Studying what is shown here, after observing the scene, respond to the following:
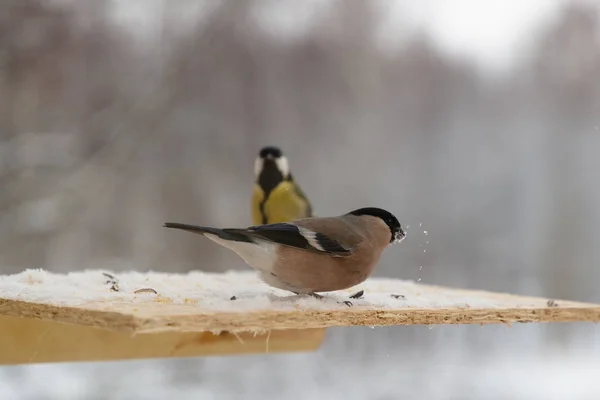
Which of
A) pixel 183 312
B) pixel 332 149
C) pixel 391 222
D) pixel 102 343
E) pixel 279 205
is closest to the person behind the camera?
pixel 183 312

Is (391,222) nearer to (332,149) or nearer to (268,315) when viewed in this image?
(268,315)

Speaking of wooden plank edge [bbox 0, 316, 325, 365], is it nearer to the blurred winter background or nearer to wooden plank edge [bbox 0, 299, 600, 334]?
wooden plank edge [bbox 0, 299, 600, 334]

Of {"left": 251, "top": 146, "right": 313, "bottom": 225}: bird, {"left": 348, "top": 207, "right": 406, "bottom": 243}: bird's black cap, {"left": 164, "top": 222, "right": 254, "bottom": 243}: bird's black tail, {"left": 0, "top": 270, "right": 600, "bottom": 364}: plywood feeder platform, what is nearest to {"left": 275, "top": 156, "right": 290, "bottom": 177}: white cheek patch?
{"left": 251, "top": 146, "right": 313, "bottom": 225}: bird

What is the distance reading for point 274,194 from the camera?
195 cm

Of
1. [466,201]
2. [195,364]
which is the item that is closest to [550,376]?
[466,201]

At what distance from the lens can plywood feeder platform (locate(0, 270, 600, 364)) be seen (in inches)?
37.4

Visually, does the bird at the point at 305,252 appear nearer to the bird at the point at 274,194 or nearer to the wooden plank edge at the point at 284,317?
the wooden plank edge at the point at 284,317

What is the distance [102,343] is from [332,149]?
57.7 inches

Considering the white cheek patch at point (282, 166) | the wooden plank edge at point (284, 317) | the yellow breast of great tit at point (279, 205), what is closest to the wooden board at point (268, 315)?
the wooden plank edge at point (284, 317)

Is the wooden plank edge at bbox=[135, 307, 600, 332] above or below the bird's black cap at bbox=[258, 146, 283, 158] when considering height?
below

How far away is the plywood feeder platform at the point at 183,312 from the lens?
0.95 metres

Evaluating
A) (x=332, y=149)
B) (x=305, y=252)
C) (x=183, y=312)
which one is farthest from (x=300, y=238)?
(x=332, y=149)

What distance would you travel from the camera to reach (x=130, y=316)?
2.82 feet

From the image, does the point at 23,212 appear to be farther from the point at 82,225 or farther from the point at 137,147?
the point at 137,147
